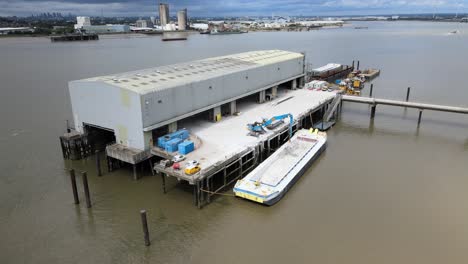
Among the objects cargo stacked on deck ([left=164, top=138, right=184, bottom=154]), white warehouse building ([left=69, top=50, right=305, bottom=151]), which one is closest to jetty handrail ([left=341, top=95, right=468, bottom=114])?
white warehouse building ([left=69, top=50, right=305, bottom=151])

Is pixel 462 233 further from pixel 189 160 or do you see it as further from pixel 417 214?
pixel 189 160

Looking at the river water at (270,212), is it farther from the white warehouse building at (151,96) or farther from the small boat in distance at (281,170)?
the white warehouse building at (151,96)

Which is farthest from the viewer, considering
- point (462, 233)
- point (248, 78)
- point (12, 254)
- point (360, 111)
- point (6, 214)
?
point (360, 111)

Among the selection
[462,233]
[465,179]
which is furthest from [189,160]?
[465,179]

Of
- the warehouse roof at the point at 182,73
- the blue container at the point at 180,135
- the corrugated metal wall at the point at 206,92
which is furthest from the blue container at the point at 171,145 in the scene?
the warehouse roof at the point at 182,73

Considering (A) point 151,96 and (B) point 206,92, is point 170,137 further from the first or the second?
(B) point 206,92

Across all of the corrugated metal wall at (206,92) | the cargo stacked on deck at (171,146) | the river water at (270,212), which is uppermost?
the corrugated metal wall at (206,92)
